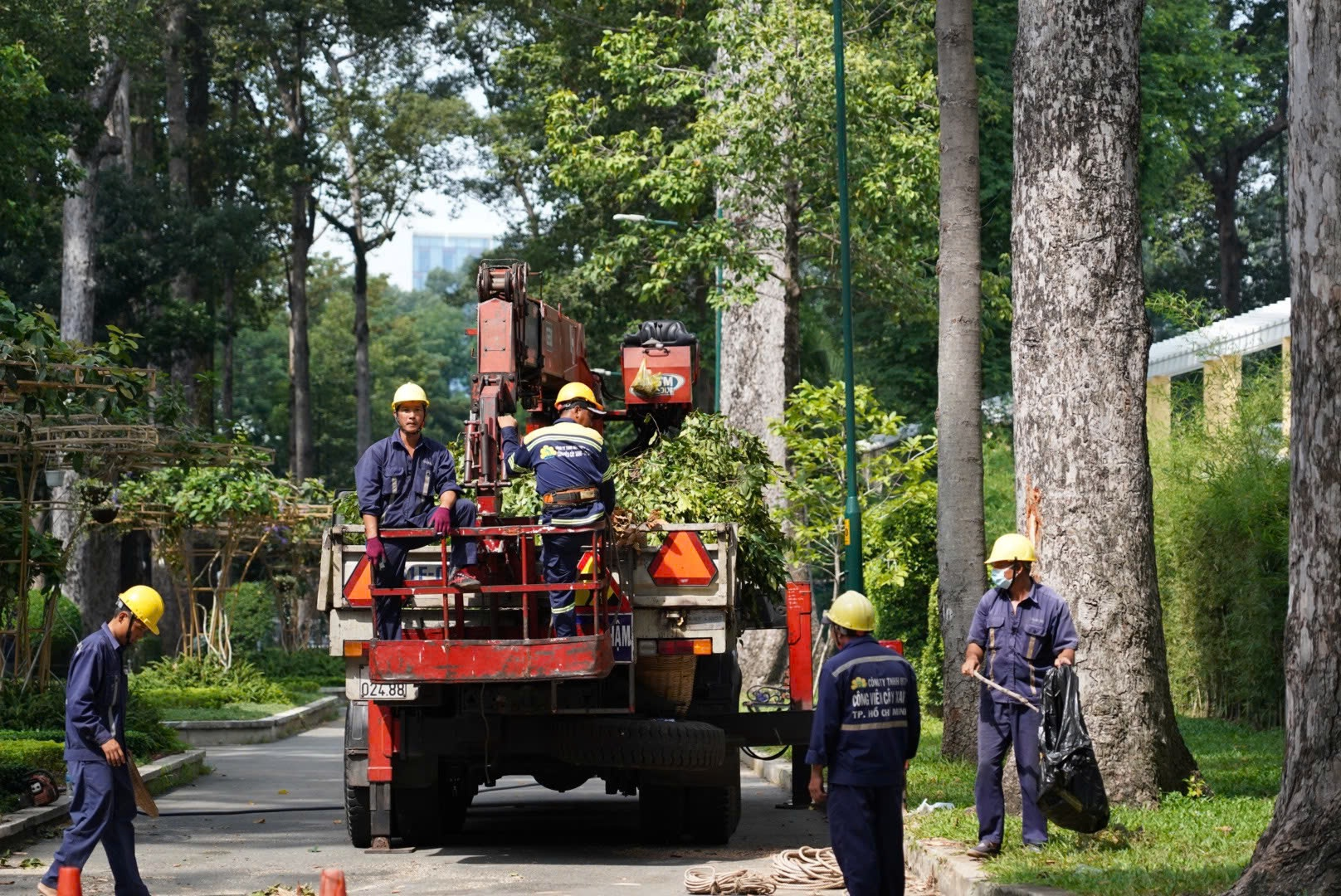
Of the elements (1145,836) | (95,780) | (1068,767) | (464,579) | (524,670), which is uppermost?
(464,579)

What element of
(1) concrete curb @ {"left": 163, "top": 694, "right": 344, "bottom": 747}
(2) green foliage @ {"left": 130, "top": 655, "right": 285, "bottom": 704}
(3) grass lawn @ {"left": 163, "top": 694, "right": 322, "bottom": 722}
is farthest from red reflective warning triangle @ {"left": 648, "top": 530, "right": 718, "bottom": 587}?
(2) green foliage @ {"left": 130, "top": 655, "right": 285, "bottom": 704}

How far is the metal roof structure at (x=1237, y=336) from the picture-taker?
27422 millimetres

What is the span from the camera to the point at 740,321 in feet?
89.4

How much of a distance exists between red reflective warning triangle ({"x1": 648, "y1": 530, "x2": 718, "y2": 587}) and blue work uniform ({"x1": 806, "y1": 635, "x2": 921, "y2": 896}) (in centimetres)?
359

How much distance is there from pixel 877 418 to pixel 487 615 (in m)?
15.4

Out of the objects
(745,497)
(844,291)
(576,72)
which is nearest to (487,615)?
(745,497)

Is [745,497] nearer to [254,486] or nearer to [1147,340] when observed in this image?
[1147,340]

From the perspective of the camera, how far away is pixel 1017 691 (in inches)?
425

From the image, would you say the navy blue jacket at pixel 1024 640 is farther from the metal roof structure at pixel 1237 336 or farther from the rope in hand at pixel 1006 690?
the metal roof structure at pixel 1237 336

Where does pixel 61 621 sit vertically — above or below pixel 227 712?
above

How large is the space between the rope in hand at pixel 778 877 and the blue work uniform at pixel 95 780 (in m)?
3.21

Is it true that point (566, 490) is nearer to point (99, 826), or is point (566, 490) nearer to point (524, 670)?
point (524, 670)

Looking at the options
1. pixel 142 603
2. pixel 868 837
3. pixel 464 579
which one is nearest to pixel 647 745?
pixel 464 579

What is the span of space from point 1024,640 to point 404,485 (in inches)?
163
